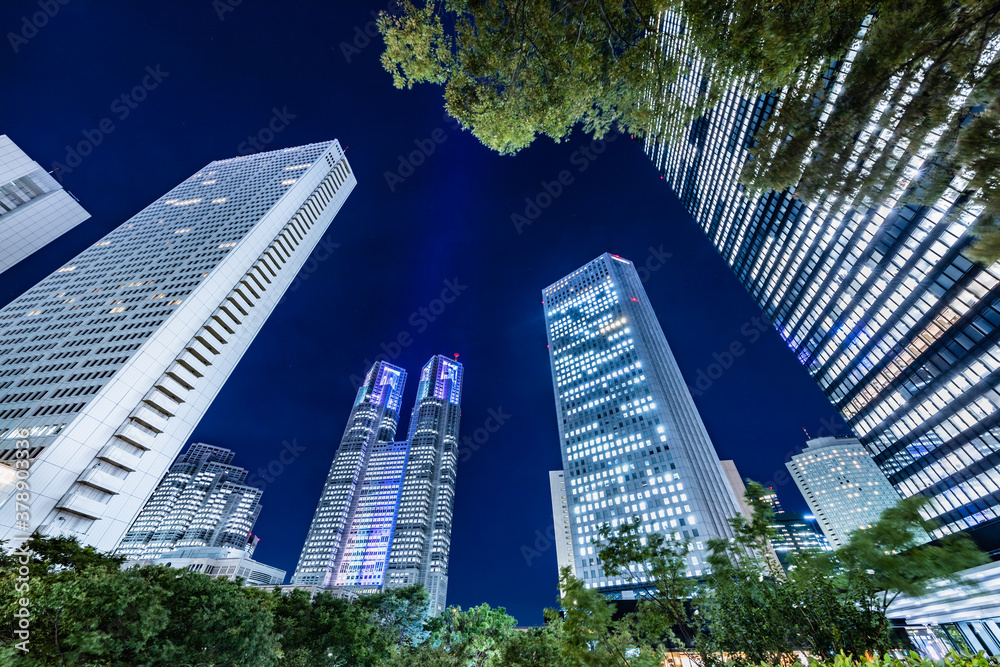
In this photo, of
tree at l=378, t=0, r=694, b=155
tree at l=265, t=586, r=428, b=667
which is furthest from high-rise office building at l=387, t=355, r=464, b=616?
tree at l=378, t=0, r=694, b=155

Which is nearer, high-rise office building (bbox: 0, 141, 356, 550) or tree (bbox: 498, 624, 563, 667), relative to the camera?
tree (bbox: 498, 624, 563, 667)

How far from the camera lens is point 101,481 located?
3991cm

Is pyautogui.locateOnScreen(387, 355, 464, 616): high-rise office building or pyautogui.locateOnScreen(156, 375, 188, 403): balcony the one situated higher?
pyautogui.locateOnScreen(387, 355, 464, 616): high-rise office building

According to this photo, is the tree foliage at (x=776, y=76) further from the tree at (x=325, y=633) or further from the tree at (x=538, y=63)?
the tree at (x=325, y=633)

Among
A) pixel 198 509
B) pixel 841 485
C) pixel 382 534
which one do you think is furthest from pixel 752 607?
pixel 198 509

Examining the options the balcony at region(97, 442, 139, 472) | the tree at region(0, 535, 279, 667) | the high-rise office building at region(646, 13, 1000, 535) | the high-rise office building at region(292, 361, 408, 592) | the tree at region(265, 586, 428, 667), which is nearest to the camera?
the tree at region(0, 535, 279, 667)

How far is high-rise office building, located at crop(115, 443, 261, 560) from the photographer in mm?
160875

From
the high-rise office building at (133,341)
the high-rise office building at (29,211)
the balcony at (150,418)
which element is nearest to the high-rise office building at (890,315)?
the high-rise office building at (133,341)

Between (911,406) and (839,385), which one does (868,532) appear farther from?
(839,385)

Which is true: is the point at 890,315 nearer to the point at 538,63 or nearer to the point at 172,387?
the point at 538,63

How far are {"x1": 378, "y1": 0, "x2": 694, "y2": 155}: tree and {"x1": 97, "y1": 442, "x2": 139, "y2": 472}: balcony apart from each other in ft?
176

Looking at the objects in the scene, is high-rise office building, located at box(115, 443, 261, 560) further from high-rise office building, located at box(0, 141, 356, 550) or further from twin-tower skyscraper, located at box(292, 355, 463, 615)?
high-rise office building, located at box(0, 141, 356, 550)

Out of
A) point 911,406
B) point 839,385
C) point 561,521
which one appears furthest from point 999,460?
point 561,521

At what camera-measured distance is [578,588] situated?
15.4 meters
